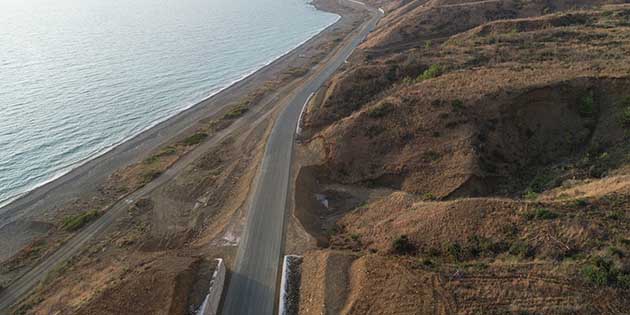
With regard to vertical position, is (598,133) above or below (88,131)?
below

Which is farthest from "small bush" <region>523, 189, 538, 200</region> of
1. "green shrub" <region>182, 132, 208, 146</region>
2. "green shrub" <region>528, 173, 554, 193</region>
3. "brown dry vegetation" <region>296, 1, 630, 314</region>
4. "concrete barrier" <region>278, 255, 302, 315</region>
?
"green shrub" <region>182, 132, 208, 146</region>

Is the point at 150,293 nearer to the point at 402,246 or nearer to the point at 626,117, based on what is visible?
the point at 402,246

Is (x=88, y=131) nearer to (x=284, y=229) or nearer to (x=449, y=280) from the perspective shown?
(x=284, y=229)

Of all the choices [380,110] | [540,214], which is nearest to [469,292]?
[540,214]

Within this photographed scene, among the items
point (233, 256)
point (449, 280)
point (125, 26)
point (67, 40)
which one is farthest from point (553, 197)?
point (125, 26)

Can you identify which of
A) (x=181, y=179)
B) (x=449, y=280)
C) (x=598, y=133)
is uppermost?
(x=181, y=179)
